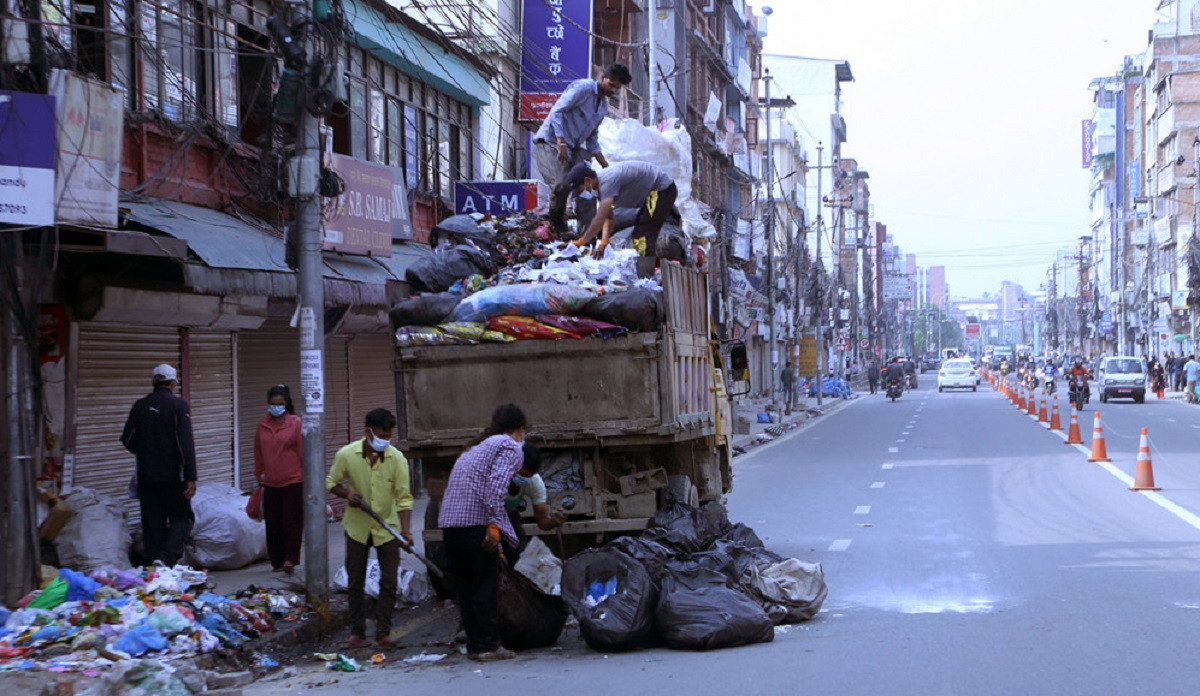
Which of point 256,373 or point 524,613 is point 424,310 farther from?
point 256,373

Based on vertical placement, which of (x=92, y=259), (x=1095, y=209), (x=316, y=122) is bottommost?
(x=92, y=259)

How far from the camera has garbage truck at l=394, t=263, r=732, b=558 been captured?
1043cm

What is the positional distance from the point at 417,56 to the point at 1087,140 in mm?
123610

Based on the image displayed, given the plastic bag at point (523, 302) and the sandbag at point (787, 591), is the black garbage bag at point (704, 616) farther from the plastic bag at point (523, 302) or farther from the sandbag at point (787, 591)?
the plastic bag at point (523, 302)

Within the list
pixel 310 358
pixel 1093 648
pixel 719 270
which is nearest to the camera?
pixel 1093 648

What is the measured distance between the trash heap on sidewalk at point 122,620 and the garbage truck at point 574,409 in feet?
5.41

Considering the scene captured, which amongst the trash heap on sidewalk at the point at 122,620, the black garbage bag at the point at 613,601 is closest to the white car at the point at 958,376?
the trash heap on sidewalk at the point at 122,620

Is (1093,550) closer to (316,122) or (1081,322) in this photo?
(316,122)

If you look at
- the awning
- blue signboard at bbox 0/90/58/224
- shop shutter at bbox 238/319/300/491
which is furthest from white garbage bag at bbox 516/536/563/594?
the awning

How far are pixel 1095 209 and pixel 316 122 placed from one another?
13639cm

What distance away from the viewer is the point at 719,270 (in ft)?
49.5

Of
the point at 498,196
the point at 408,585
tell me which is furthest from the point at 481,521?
the point at 498,196

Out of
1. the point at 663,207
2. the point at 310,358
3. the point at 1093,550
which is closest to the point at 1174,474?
the point at 1093,550

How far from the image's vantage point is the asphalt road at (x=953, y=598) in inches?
320
